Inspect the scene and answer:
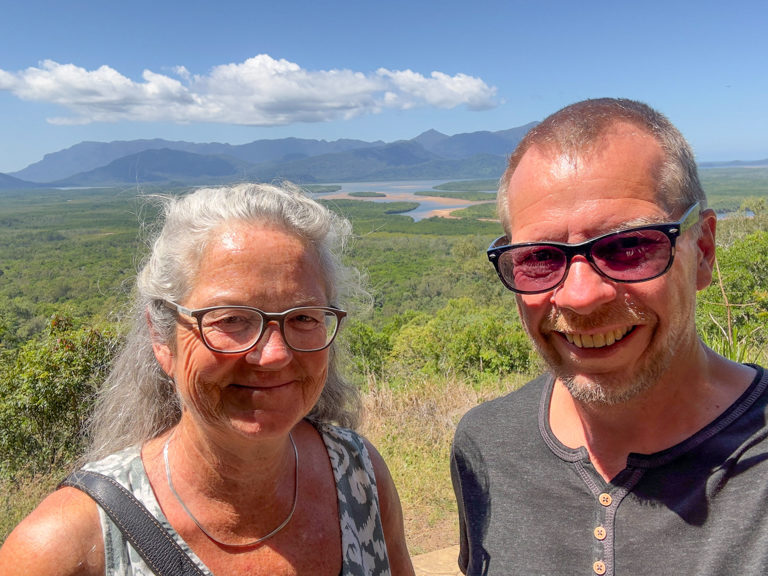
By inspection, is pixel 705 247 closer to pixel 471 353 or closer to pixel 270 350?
pixel 270 350

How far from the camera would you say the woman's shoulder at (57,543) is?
1.17 m

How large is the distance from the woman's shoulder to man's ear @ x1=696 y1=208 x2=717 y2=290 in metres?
1.51

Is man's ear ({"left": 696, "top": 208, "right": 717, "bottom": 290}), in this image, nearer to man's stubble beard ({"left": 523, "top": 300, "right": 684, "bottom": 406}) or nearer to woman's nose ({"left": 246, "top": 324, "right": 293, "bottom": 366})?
man's stubble beard ({"left": 523, "top": 300, "right": 684, "bottom": 406})

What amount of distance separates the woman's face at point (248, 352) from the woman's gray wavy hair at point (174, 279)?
4 centimetres

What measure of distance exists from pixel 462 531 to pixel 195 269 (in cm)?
114

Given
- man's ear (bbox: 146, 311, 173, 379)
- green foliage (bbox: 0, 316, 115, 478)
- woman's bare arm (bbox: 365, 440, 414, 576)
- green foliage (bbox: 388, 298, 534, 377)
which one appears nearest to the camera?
man's ear (bbox: 146, 311, 173, 379)

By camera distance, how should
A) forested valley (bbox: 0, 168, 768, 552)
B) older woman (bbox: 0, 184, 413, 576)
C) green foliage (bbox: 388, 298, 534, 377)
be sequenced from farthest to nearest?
green foliage (bbox: 388, 298, 534, 377), forested valley (bbox: 0, 168, 768, 552), older woman (bbox: 0, 184, 413, 576)

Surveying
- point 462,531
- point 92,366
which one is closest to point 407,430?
point 92,366

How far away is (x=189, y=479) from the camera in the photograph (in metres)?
1.42

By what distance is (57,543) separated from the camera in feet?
3.86

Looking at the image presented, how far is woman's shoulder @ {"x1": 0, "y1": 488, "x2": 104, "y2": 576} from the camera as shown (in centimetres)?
117

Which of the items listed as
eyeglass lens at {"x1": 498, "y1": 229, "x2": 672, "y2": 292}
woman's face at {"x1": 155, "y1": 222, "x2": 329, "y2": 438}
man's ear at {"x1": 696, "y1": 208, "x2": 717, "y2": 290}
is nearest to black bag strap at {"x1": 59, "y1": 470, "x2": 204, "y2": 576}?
woman's face at {"x1": 155, "y1": 222, "x2": 329, "y2": 438}

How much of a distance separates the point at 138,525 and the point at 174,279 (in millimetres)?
573

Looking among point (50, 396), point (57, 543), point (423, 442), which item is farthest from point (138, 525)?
point (50, 396)
